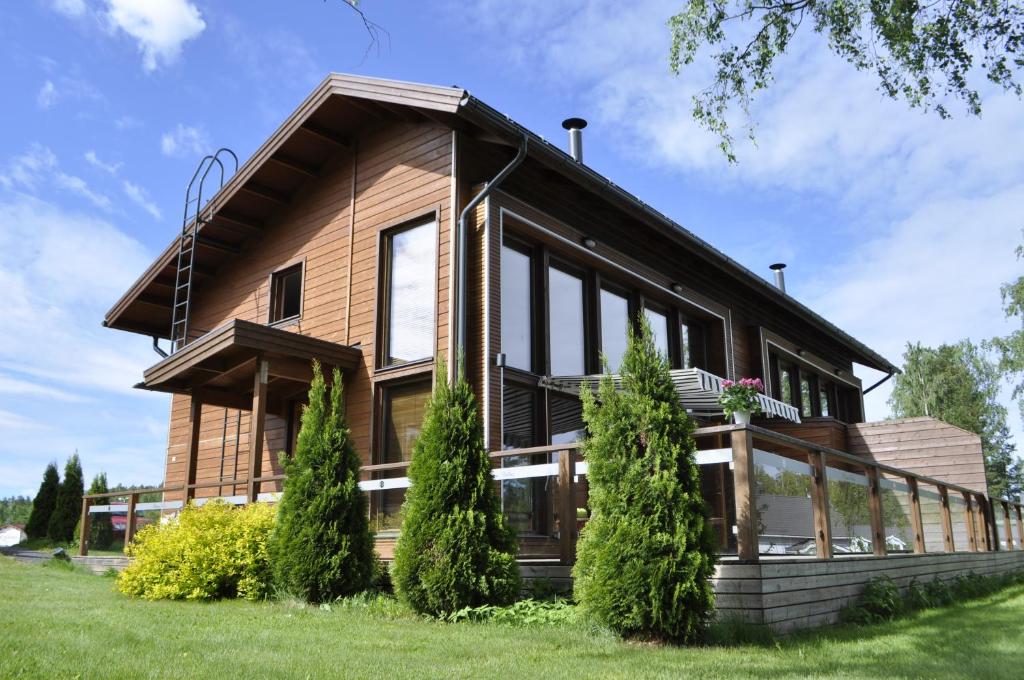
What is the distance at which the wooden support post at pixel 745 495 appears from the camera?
6773 mm

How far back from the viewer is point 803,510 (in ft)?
26.0

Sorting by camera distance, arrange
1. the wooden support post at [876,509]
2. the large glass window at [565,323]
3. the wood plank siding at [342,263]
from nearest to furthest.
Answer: the wooden support post at [876,509] → the wood plank siding at [342,263] → the large glass window at [565,323]

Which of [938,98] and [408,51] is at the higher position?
[938,98]

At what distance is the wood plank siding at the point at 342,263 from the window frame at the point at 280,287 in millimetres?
73

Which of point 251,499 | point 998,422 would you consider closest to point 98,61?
point 251,499

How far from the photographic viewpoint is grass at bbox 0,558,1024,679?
208 inches

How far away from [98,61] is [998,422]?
4719 centimetres

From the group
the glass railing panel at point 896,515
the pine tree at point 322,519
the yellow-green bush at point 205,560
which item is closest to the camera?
the pine tree at point 322,519

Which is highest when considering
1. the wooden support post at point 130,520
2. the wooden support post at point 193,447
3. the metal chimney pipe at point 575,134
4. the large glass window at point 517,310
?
the metal chimney pipe at point 575,134

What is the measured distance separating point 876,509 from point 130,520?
34.6 ft

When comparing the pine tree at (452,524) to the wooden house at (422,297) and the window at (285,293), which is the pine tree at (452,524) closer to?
the wooden house at (422,297)

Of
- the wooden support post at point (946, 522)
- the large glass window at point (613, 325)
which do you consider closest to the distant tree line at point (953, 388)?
the wooden support post at point (946, 522)

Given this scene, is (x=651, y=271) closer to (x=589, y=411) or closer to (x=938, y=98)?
(x=938, y=98)

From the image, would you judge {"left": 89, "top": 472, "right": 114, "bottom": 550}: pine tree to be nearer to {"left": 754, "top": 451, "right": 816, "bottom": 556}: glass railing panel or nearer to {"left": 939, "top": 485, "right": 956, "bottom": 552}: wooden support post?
{"left": 754, "top": 451, "right": 816, "bottom": 556}: glass railing panel
